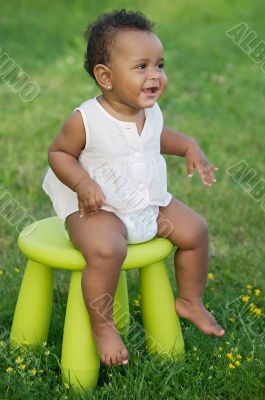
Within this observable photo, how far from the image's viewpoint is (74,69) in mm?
6410

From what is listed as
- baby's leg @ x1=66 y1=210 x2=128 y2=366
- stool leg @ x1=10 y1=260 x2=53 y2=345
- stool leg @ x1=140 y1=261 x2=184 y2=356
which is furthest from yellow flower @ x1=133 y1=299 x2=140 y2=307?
baby's leg @ x1=66 y1=210 x2=128 y2=366

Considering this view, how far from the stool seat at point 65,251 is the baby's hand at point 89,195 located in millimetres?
175

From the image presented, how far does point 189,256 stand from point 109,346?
17.4 inches

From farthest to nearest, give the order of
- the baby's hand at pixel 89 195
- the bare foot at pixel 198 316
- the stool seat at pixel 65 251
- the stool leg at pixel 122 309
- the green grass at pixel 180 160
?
the stool leg at pixel 122 309 → the bare foot at pixel 198 316 → the green grass at pixel 180 160 → the stool seat at pixel 65 251 → the baby's hand at pixel 89 195

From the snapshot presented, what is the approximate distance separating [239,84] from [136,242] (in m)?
3.91

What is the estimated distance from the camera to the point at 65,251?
8.48 feet

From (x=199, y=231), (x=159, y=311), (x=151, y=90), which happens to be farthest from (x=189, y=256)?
(x=151, y=90)

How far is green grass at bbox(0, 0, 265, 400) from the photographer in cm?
268

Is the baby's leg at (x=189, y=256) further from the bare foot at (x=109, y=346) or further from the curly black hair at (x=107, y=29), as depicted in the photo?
the curly black hair at (x=107, y=29)

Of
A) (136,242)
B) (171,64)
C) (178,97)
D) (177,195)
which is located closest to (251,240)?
(177,195)

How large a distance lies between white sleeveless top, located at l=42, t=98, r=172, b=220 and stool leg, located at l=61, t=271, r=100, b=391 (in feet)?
0.88

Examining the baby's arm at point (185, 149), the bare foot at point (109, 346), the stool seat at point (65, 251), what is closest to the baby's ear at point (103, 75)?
the baby's arm at point (185, 149)

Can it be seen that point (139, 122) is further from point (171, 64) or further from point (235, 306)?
point (171, 64)

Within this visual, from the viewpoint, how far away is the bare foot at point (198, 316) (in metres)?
2.80
